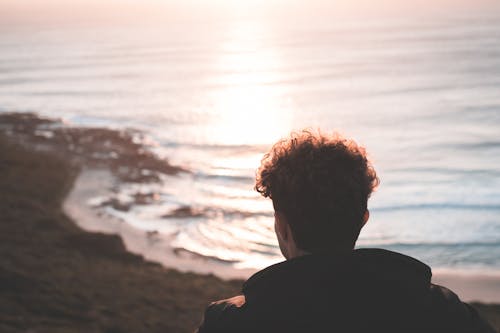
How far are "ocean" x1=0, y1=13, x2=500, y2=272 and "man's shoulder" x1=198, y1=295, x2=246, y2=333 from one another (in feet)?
4.31

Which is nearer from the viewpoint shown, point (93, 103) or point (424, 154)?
point (424, 154)

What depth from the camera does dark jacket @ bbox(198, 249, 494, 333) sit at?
149 centimetres

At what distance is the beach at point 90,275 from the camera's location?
19.9 feet

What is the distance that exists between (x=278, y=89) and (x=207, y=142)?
13717mm

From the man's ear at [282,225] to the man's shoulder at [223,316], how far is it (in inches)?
8.9

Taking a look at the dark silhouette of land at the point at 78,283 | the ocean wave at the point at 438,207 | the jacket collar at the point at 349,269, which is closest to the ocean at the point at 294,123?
the ocean wave at the point at 438,207

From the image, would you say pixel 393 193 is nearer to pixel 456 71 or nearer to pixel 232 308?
pixel 232 308

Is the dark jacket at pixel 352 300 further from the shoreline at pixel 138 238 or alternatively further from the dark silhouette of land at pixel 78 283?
the shoreline at pixel 138 238

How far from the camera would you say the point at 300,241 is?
170 cm

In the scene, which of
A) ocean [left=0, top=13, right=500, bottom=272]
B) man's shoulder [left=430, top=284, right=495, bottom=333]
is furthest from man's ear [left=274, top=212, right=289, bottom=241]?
ocean [left=0, top=13, right=500, bottom=272]

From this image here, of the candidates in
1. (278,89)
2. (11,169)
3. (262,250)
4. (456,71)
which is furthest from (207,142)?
(456,71)

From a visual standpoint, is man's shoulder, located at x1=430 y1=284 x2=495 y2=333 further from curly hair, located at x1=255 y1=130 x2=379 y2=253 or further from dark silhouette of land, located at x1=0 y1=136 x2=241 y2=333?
dark silhouette of land, located at x1=0 y1=136 x2=241 y2=333

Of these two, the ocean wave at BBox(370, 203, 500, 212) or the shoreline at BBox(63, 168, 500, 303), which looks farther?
the ocean wave at BBox(370, 203, 500, 212)

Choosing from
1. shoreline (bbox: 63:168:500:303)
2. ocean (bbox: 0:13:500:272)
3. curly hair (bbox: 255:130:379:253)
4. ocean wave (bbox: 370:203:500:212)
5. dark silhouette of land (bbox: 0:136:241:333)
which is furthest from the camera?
ocean wave (bbox: 370:203:500:212)
